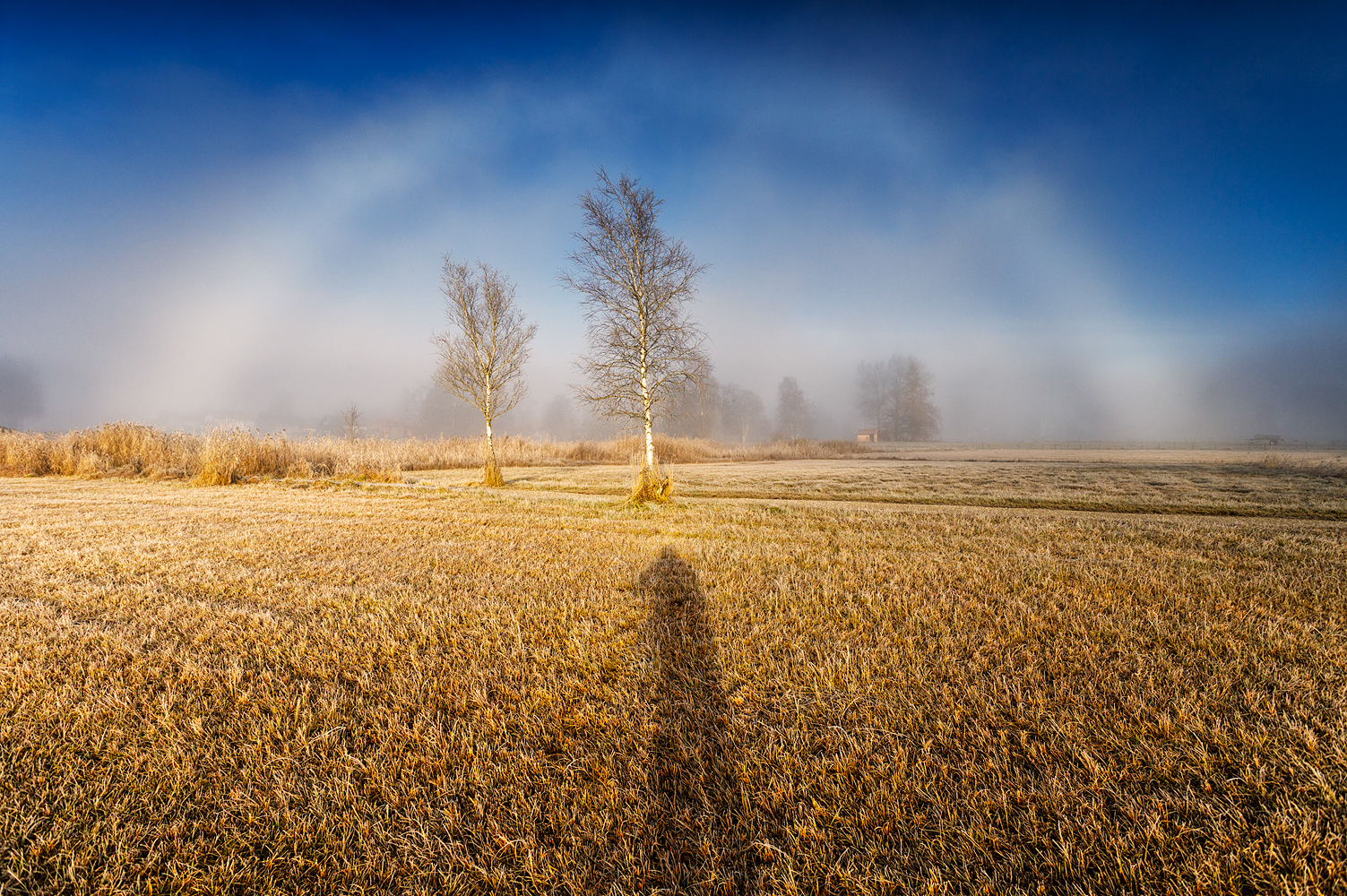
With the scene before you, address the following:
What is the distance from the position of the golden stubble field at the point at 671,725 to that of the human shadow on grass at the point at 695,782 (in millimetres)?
17

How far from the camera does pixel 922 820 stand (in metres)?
2.12

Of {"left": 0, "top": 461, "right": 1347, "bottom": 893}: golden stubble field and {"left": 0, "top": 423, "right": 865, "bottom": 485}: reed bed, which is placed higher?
{"left": 0, "top": 423, "right": 865, "bottom": 485}: reed bed

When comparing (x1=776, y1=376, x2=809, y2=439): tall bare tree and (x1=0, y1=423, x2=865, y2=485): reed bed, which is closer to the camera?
(x1=0, y1=423, x2=865, y2=485): reed bed

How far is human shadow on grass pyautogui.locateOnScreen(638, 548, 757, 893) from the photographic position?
1902mm

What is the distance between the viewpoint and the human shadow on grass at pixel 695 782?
1.90 m

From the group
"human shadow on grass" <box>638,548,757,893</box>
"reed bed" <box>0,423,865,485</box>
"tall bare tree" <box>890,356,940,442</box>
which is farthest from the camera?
"tall bare tree" <box>890,356,940,442</box>

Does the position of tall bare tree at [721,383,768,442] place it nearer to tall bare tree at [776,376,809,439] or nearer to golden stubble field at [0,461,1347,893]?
tall bare tree at [776,376,809,439]

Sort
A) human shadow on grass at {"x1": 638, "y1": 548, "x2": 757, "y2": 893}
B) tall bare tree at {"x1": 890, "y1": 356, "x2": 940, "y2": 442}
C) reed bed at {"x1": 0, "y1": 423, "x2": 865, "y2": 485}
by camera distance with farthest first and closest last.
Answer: tall bare tree at {"x1": 890, "y1": 356, "x2": 940, "y2": 442} → reed bed at {"x1": 0, "y1": 423, "x2": 865, "y2": 485} → human shadow on grass at {"x1": 638, "y1": 548, "x2": 757, "y2": 893}

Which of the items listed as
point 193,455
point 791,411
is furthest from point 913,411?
point 193,455

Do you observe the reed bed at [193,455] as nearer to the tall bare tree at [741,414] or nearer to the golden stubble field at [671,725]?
the golden stubble field at [671,725]

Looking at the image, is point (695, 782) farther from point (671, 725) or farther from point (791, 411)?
point (791, 411)

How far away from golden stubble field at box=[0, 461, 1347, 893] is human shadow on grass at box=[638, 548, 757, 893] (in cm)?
2

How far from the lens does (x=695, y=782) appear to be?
2.35 metres

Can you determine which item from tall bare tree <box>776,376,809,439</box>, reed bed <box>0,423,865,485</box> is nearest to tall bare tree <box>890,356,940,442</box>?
tall bare tree <box>776,376,809,439</box>
